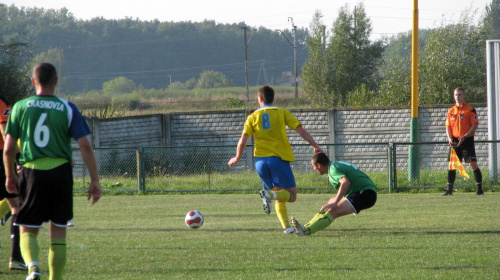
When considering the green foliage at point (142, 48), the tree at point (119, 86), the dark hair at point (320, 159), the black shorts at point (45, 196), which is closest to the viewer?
the black shorts at point (45, 196)

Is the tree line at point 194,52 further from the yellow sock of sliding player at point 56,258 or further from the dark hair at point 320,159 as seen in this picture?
the yellow sock of sliding player at point 56,258

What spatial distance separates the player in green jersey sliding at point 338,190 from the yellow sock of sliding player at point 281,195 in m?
0.32

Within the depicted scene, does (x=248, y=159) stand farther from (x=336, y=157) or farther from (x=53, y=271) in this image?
(x=53, y=271)

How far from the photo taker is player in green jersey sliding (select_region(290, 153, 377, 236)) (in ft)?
27.4

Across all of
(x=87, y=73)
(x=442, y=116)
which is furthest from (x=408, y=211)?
(x=87, y=73)

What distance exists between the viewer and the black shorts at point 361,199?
8.59 m

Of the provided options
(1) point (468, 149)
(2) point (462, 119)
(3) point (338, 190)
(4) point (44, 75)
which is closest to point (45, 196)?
(4) point (44, 75)

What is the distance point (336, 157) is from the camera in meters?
17.3

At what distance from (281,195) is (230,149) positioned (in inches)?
395

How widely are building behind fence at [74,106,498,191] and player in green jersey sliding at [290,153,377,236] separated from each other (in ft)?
23.5

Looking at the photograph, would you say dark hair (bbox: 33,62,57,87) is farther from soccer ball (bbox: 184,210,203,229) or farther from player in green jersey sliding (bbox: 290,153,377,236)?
soccer ball (bbox: 184,210,203,229)

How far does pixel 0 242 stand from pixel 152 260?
2596 millimetres

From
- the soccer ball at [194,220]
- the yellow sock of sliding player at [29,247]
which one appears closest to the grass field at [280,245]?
the soccer ball at [194,220]

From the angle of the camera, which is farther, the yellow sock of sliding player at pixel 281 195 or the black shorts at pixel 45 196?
the yellow sock of sliding player at pixel 281 195
